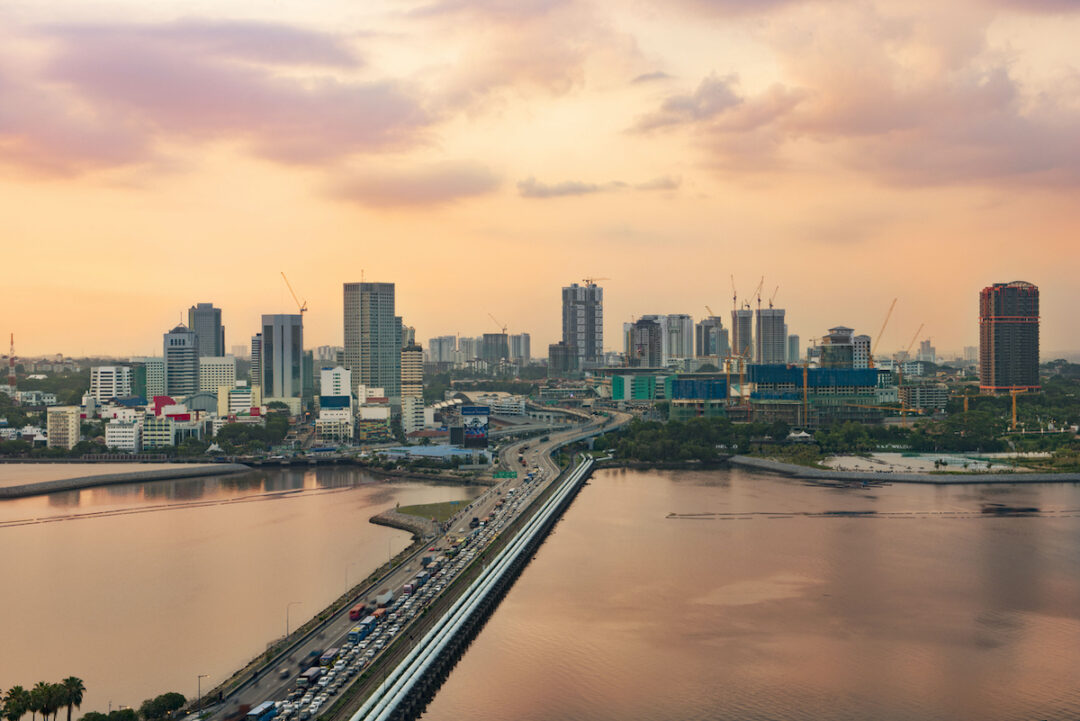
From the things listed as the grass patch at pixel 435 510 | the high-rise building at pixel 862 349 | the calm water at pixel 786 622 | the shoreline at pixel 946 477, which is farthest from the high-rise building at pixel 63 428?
the high-rise building at pixel 862 349

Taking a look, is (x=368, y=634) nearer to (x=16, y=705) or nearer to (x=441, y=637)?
(x=441, y=637)

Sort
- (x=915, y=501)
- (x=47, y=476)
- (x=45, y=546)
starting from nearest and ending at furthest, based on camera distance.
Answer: (x=45, y=546)
(x=915, y=501)
(x=47, y=476)

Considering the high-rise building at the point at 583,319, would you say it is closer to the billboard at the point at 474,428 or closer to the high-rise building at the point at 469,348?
the high-rise building at the point at 469,348

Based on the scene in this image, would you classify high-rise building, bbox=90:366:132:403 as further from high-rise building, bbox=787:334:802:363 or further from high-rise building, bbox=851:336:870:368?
high-rise building, bbox=787:334:802:363

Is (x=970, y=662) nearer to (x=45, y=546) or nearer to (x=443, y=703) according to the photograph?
(x=443, y=703)

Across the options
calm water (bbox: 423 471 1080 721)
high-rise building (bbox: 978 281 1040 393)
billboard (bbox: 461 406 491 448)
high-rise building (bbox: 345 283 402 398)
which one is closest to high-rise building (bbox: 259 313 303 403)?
high-rise building (bbox: 345 283 402 398)

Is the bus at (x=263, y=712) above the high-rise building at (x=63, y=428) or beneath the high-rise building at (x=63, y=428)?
beneath

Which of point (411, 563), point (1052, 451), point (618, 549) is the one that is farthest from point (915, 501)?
point (411, 563)
